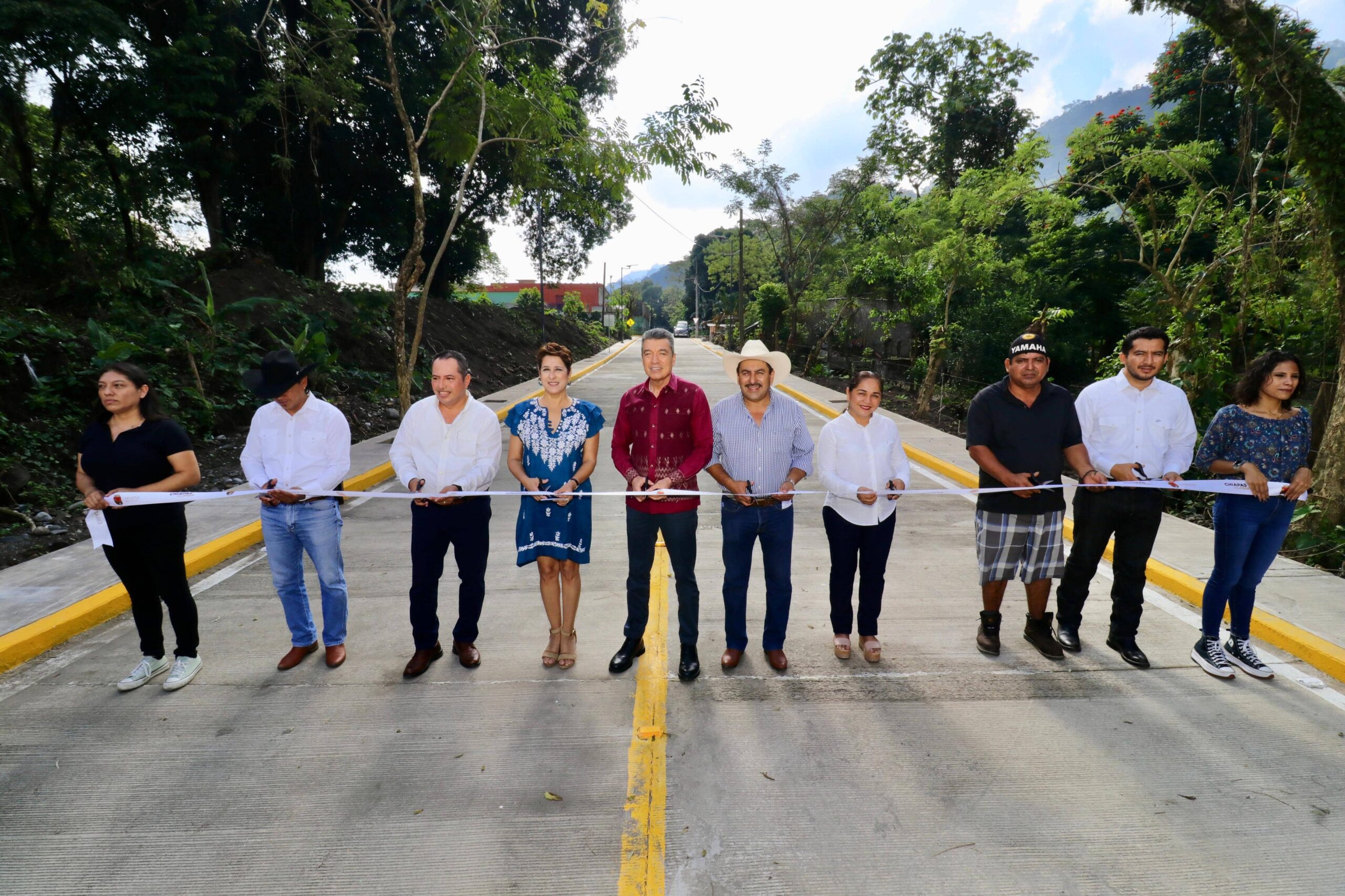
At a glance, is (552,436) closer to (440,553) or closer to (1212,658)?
(440,553)

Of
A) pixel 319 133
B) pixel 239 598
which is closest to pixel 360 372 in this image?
pixel 319 133

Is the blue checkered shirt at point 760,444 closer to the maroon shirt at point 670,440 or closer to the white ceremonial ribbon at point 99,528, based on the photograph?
the maroon shirt at point 670,440

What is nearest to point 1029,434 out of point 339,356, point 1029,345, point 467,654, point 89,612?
point 1029,345

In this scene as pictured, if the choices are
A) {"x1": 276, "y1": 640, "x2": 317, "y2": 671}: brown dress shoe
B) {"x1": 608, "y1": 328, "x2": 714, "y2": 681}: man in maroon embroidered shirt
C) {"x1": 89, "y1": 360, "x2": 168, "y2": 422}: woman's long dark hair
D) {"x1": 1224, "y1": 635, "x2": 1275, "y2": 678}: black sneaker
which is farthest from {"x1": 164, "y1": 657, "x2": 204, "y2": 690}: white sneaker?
{"x1": 1224, "y1": 635, "x2": 1275, "y2": 678}: black sneaker

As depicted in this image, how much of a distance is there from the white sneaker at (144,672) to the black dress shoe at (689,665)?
114 inches

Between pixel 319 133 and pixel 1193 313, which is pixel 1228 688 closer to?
pixel 1193 313

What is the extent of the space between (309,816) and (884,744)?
8.05 feet

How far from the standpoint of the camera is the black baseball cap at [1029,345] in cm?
403

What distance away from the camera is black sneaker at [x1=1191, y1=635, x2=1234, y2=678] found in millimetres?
4004

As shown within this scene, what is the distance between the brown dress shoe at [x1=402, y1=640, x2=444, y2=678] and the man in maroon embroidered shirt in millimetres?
1075

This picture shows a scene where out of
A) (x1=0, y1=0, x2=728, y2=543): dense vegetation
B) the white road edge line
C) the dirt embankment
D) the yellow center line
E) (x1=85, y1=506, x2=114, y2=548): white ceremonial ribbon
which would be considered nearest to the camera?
the yellow center line

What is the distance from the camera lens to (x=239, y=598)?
17.3 feet

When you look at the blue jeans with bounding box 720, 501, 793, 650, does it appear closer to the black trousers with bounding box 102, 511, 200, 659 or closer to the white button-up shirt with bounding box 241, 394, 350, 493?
the white button-up shirt with bounding box 241, 394, 350, 493

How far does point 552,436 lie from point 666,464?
658mm
